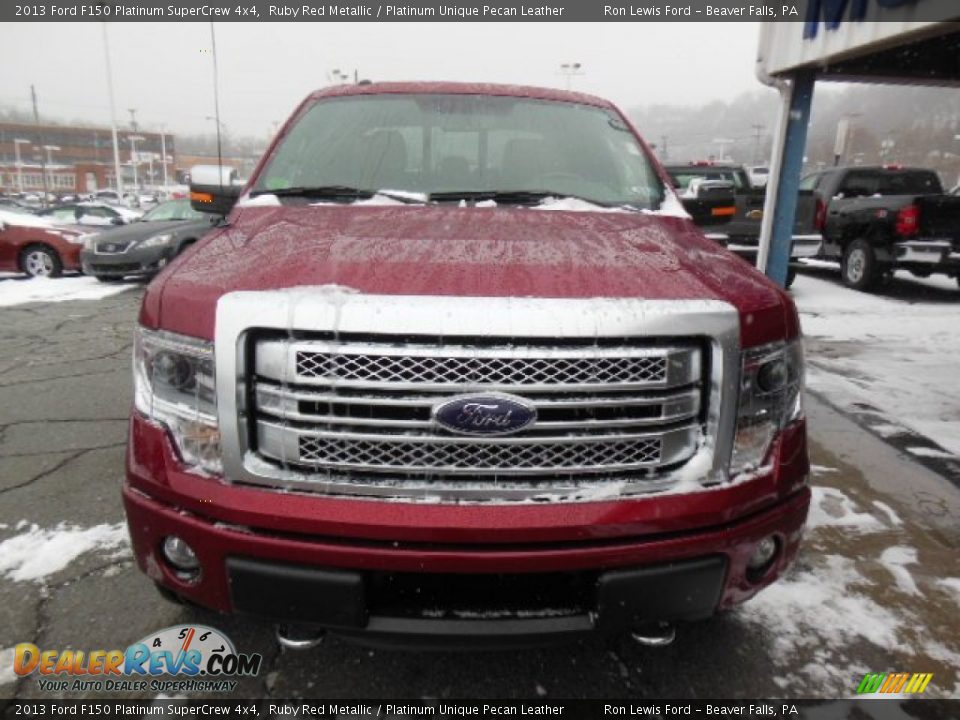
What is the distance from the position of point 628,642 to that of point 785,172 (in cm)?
553

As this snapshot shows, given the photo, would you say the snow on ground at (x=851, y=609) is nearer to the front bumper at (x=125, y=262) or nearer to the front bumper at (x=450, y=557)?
the front bumper at (x=450, y=557)

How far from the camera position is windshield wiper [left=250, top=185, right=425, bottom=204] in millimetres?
2455

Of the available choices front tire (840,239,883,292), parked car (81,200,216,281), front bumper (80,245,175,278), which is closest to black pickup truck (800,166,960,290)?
front tire (840,239,883,292)

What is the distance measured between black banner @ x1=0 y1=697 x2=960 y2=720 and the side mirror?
2.20 metres

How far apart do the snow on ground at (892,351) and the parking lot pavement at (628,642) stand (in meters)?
1.25

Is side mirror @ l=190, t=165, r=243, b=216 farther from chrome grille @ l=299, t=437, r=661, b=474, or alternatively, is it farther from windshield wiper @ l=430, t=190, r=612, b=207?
chrome grille @ l=299, t=437, r=661, b=474

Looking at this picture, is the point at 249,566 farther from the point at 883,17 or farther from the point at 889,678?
the point at 883,17

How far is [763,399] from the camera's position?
1662 millimetres

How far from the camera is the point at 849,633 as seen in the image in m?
2.20

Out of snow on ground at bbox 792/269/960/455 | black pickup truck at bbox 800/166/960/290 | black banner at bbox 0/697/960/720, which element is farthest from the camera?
black pickup truck at bbox 800/166/960/290

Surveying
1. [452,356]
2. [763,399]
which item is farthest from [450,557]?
[763,399]

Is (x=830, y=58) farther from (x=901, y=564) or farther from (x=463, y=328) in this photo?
(x=463, y=328)

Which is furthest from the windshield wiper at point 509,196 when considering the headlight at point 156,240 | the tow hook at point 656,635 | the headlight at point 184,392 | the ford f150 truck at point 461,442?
the headlight at point 156,240

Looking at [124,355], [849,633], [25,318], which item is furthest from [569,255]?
[25,318]
